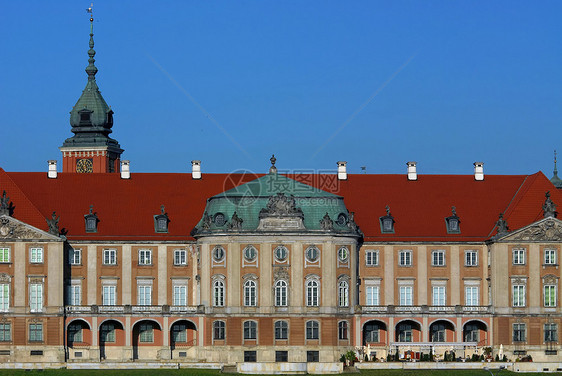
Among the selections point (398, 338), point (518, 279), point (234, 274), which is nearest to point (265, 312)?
point (234, 274)

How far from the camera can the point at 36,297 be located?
399 ft

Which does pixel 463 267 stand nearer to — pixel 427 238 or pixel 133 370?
pixel 427 238

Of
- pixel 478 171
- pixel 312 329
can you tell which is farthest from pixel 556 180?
pixel 312 329

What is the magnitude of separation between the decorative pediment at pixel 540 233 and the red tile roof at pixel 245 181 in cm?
113

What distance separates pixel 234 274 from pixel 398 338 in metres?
14.6

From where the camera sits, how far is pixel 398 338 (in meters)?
125

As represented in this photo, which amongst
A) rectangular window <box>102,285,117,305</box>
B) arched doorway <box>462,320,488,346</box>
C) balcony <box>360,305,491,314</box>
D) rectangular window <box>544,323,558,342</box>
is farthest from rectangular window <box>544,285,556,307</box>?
rectangular window <box>102,285,117,305</box>

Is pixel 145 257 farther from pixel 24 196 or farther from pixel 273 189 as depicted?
pixel 273 189

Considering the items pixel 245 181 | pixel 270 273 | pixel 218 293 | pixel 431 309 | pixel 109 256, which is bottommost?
pixel 431 309

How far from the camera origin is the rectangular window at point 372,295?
125 m

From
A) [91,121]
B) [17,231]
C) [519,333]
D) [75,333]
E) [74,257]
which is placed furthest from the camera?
[91,121]

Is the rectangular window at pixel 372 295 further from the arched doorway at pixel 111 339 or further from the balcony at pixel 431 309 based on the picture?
the arched doorway at pixel 111 339

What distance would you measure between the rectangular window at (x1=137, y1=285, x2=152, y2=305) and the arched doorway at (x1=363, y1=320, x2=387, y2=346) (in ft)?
56.2

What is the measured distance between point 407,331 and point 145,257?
2144cm
